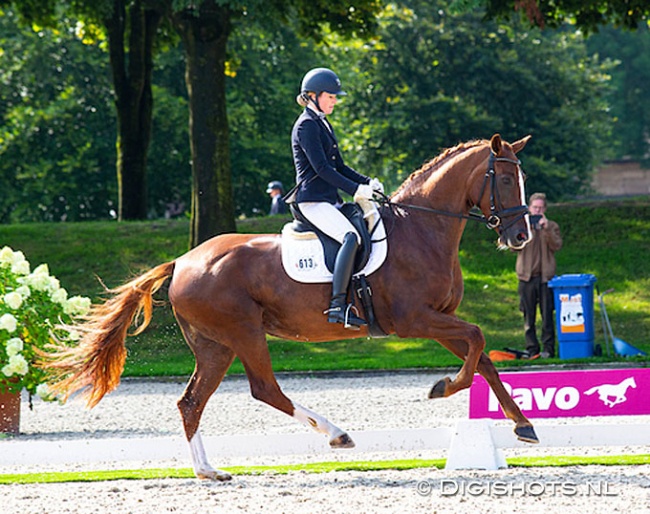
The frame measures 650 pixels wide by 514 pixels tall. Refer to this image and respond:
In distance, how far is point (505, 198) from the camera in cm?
870

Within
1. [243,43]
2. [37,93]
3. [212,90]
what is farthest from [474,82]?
[212,90]

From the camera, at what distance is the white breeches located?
877 cm

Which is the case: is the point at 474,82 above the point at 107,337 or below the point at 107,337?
above

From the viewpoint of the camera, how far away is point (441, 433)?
8547mm

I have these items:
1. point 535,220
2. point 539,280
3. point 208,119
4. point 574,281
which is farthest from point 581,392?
point 208,119

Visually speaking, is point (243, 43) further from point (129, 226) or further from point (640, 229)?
point (640, 229)

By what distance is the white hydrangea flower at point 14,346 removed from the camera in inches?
457

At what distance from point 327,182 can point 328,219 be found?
0.29m

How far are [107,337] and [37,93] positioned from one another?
111ft

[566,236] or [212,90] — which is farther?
[566,236]

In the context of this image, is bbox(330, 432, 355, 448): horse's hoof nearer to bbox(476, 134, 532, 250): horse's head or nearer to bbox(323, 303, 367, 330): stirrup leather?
bbox(323, 303, 367, 330): stirrup leather

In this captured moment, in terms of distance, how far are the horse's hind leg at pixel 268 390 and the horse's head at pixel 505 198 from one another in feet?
6.38

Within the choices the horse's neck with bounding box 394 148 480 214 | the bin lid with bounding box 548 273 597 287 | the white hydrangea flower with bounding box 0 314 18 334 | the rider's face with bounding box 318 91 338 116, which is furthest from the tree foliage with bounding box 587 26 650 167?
the rider's face with bounding box 318 91 338 116

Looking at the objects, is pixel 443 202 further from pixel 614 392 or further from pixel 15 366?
pixel 15 366
